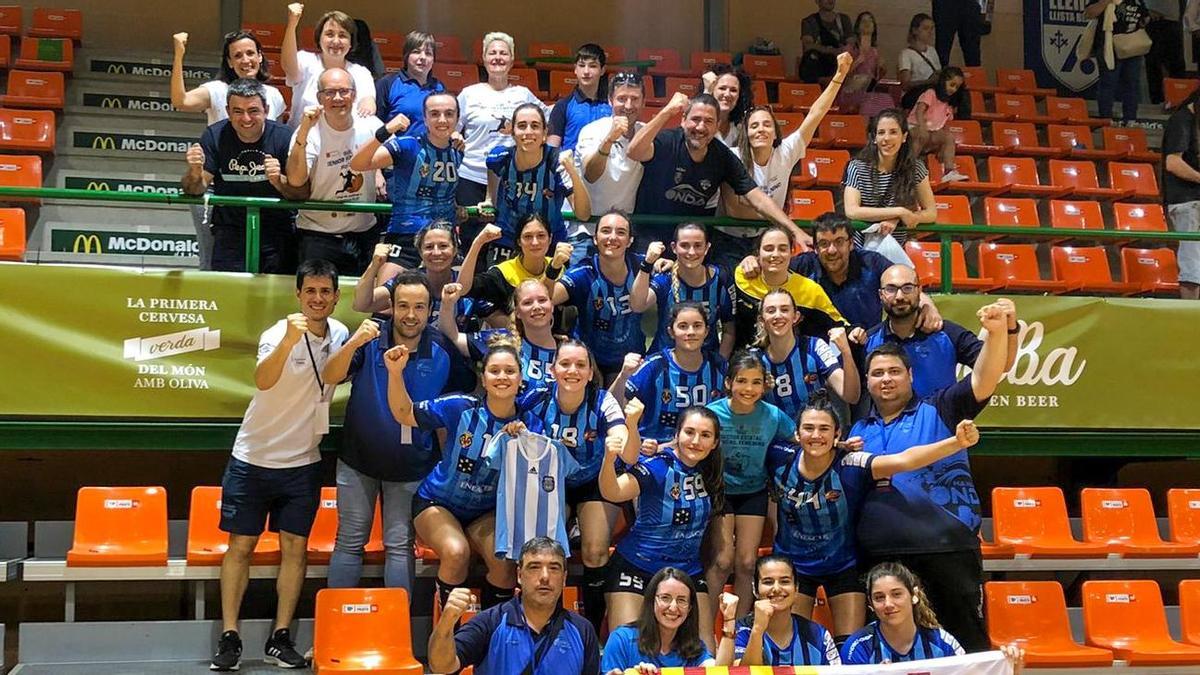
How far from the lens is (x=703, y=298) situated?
737cm

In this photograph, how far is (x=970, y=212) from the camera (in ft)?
42.3

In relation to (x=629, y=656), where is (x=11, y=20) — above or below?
above

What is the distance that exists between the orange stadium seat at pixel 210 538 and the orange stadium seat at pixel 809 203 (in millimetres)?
6204

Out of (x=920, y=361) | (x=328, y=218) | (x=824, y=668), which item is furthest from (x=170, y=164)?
(x=824, y=668)

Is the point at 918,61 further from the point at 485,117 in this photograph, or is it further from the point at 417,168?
the point at 417,168

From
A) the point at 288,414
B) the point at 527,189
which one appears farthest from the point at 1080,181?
the point at 288,414

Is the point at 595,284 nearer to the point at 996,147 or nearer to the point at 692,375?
the point at 692,375

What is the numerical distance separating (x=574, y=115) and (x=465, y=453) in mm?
2979

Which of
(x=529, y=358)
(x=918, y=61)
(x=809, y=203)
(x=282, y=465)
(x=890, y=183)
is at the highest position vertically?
(x=918, y=61)

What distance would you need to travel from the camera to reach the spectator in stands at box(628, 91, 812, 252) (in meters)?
7.80

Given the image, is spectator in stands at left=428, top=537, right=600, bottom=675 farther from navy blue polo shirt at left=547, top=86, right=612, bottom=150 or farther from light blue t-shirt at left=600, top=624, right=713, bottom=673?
navy blue polo shirt at left=547, top=86, right=612, bottom=150

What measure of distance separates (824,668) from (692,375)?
1.79 m

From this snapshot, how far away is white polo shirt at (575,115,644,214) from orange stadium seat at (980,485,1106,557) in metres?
3.02

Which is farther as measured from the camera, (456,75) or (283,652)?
(456,75)
